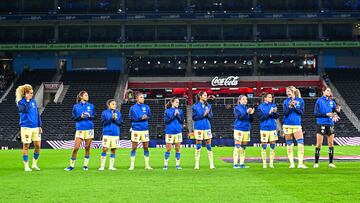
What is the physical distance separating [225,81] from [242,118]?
45041 mm

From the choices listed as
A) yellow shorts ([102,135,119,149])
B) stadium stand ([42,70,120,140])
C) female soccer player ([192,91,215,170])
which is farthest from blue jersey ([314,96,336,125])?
stadium stand ([42,70,120,140])

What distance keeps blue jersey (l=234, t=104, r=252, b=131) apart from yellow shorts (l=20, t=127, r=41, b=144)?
23.3ft

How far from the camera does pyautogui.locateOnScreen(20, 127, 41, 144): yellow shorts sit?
682 inches

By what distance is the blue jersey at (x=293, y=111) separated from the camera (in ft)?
57.5

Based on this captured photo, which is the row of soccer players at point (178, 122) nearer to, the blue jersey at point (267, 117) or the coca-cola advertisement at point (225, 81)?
the blue jersey at point (267, 117)

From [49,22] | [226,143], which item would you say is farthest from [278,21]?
[49,22]

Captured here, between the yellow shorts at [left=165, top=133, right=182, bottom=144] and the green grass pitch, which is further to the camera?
the yellow shorts at [left=165, top=133, right=182, bottom=144]

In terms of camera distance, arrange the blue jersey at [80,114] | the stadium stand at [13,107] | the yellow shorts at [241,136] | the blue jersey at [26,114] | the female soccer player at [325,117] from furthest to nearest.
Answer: the stadium stand at [13,107], the female soccer player at [325,117], the yellow shorts at [241,136], the blue jersey at [80,114], the blue jersey at [26,114]

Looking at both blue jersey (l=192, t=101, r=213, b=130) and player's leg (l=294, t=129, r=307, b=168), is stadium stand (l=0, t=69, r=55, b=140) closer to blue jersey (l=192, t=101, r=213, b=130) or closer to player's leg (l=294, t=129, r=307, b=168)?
blue jersey (l=192, t=101, r=213, b=130)

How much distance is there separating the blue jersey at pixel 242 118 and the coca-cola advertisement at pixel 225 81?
4479 cm

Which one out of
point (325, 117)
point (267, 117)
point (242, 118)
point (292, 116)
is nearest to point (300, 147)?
point (292, 116)

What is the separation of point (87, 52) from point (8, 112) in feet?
47.4

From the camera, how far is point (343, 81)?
206ft

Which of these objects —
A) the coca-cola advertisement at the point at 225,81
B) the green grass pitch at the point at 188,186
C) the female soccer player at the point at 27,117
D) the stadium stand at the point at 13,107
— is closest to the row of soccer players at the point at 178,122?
the female soccer player at the point at 27,117
